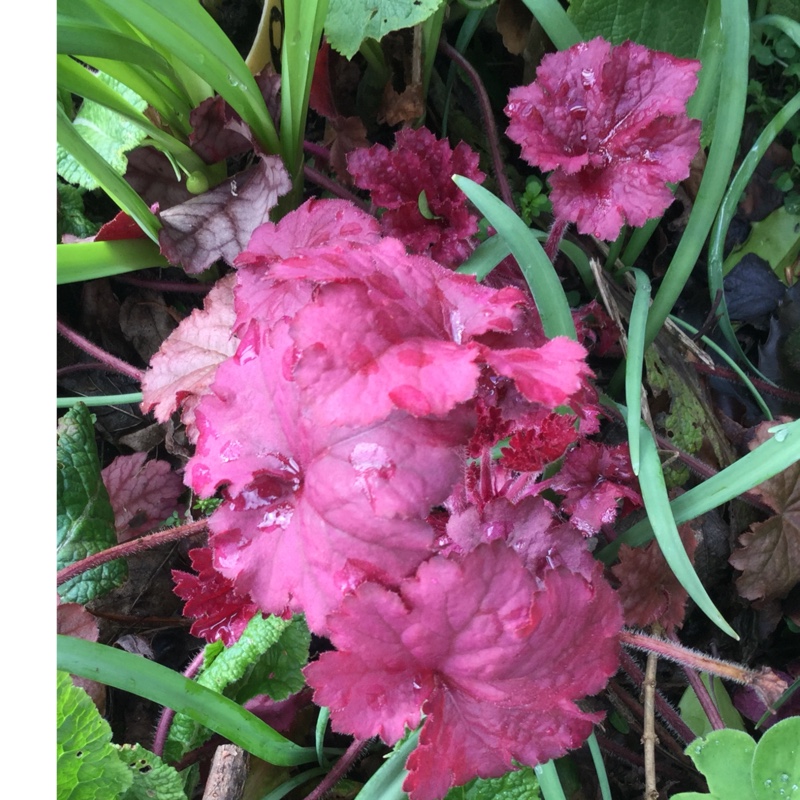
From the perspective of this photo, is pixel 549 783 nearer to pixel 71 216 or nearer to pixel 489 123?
pixel 489 123

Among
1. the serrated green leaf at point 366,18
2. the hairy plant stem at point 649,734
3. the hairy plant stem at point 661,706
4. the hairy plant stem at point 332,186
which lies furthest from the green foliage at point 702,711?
the serrated green leaf at point 366,18

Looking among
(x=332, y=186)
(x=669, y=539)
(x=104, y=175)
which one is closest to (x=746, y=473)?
(x=669, y=539)

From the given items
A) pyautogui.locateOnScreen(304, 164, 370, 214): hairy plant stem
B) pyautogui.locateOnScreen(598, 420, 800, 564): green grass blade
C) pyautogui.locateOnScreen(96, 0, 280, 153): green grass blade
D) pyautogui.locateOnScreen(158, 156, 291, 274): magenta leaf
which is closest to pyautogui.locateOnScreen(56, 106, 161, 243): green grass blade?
pyautogui.locateOnScreen(158, 156, 291, 274): magenta leaf

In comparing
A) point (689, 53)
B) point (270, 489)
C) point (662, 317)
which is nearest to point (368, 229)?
point (270, 489)

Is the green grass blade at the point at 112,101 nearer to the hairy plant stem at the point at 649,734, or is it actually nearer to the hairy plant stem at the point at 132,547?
the hairy plant stem at the point at 132,547

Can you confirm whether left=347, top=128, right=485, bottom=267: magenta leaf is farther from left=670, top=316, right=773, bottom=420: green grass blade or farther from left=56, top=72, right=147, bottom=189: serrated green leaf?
left=670, top=316, right=773, bottom=420: green grass blade

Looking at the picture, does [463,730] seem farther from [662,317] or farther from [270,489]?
[662,317]
